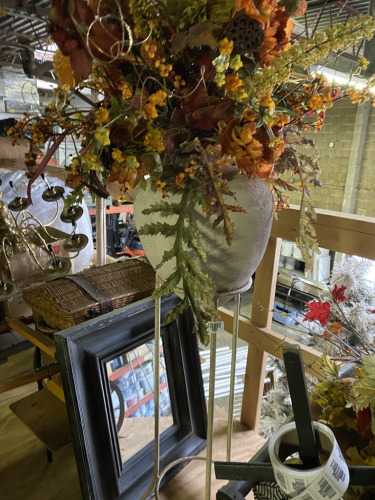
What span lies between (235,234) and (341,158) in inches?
188

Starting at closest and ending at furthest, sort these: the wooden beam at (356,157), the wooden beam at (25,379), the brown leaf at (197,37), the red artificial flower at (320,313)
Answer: the brown leaf at (197,37) < the red artificial flower at (320,313) < the wooden beam at (25,379) < the wooden beam at (356,157)

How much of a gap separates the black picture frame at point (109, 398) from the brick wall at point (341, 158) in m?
3.95

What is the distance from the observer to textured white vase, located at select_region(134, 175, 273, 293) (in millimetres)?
560

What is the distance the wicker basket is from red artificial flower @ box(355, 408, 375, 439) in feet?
2.57

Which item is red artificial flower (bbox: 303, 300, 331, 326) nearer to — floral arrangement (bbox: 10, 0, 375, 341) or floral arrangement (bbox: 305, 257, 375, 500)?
floral arrangement (bbox: 305, 257, 375, 500)

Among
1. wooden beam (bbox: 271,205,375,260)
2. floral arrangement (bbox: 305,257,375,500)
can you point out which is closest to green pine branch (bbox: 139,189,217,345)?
floral arrangement (bbox: 305,257,375,500)

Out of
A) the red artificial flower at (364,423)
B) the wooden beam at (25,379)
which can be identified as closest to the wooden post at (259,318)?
the red artificial flower at (364,423)

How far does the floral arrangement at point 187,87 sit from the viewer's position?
485 millimetres

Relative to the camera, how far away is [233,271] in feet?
1.98

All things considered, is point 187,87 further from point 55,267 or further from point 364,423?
point 55,267

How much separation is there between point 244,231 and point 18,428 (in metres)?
1.19

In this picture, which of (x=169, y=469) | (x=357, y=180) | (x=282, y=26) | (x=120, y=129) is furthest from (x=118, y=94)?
(x=357, y=180)

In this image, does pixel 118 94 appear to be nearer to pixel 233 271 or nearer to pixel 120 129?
pixel 120 129

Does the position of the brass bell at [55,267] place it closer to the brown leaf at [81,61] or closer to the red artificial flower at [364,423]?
the brown leaf at [81,61]
